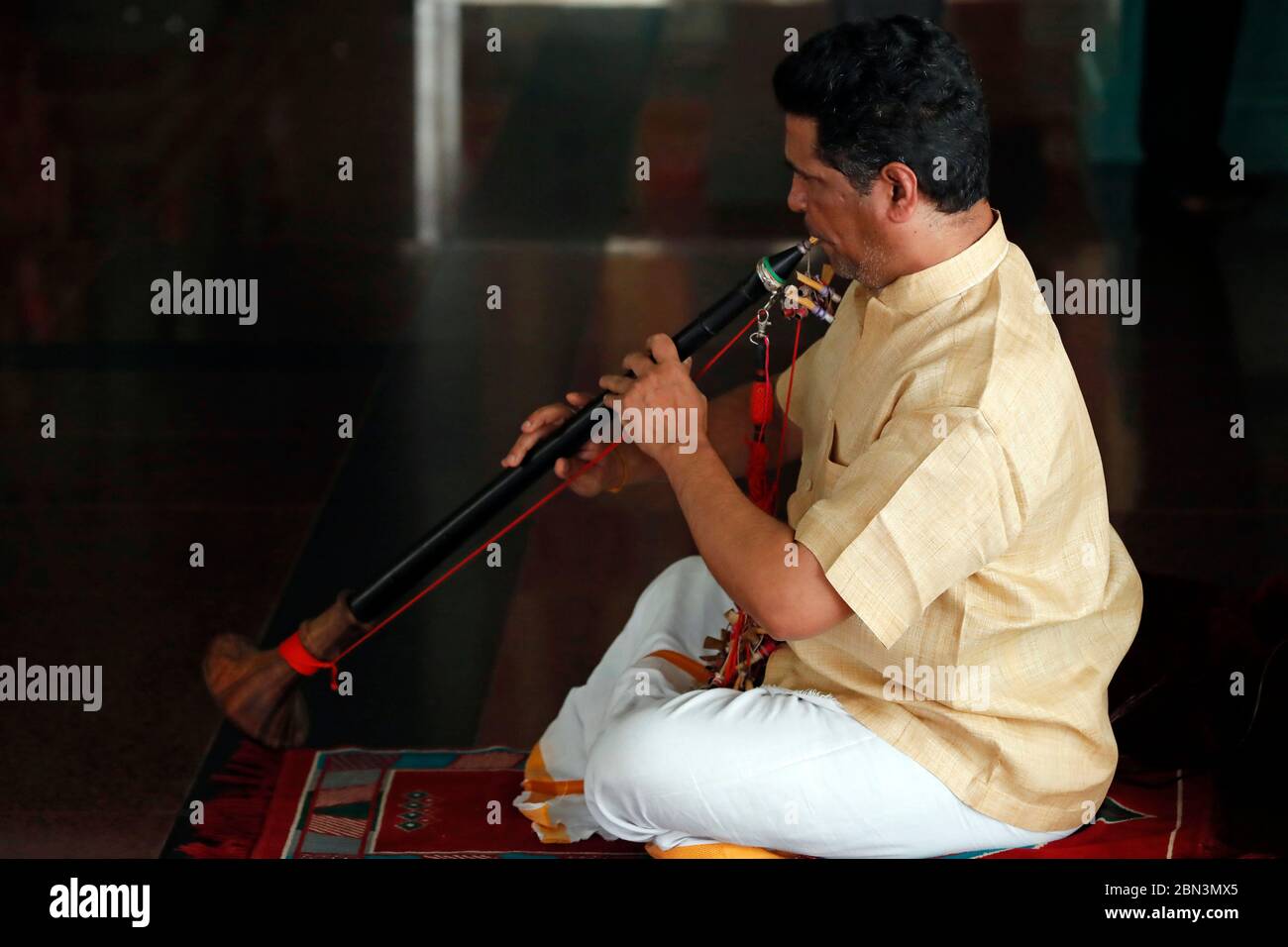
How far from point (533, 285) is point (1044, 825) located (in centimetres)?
289

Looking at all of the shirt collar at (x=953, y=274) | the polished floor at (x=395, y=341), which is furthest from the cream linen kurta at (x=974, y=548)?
the polished floor at (x=395, y=341)

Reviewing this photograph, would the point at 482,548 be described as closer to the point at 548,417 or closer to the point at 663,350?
the point at 548,417

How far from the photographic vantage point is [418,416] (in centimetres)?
391

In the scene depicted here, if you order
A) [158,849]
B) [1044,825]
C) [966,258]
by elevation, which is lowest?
[158,849]

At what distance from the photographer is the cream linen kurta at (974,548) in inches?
73.1

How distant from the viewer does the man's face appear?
1.96 metres

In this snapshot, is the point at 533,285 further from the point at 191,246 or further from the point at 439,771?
the point at 439,771

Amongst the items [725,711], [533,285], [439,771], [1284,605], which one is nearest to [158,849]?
[439,771]

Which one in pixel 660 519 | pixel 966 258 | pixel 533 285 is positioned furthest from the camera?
pixel 533 285

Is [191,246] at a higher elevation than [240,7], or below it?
below

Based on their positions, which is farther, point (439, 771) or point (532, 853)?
point (439, 771)
